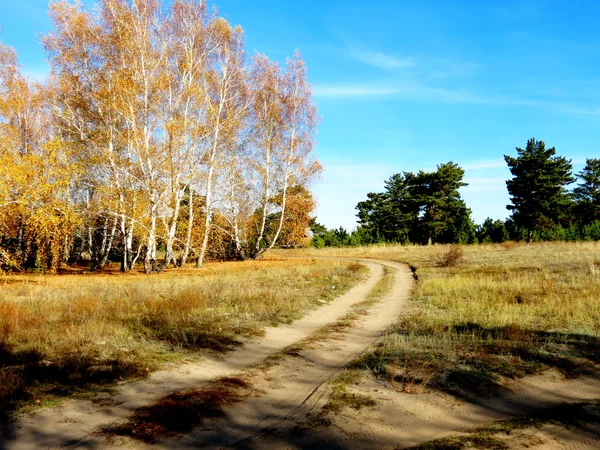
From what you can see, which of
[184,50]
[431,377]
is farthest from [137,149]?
[431,377]

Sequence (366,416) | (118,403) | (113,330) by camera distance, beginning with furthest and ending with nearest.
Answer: (113,330), (118,403), (366,416)

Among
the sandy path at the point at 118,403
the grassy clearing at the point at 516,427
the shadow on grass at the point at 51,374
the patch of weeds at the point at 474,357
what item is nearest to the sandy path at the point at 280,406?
the sandy path at the point at 118,403

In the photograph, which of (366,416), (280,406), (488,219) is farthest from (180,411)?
(488,219)

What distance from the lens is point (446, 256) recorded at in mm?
25906

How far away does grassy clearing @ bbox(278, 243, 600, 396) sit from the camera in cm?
629

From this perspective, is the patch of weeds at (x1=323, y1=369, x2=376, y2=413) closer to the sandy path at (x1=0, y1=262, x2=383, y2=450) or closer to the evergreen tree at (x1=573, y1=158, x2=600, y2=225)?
the sandy path at (x1=0, y1=262, x2=383, y2=450)

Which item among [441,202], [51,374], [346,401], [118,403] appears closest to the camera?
[118,403]

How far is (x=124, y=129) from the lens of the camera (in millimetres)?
22984

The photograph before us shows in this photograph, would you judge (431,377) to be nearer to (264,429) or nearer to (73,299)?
(264,429)

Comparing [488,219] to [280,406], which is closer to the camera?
[280,406]

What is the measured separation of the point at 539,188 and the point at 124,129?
44.1 m

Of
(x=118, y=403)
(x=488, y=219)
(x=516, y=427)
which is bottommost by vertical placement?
(x=118, y=403)

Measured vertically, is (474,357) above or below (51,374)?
above

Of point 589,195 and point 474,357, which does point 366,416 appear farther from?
point 589,195
